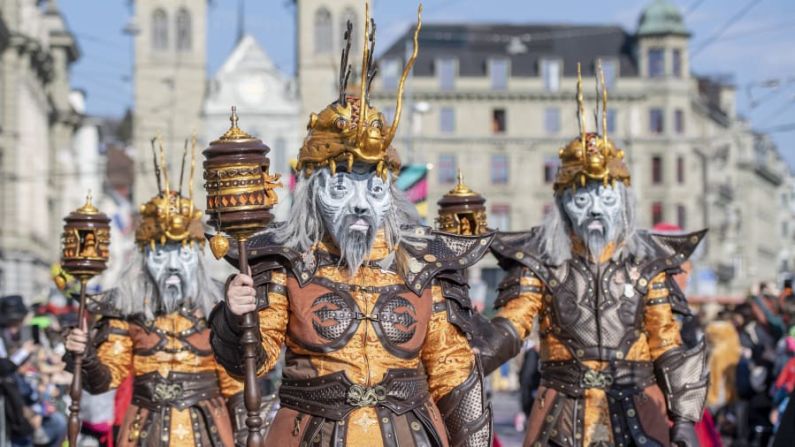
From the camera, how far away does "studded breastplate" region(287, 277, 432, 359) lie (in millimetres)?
6188

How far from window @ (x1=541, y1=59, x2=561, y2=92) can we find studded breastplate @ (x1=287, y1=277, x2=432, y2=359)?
63761 millimetres

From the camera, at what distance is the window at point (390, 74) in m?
67.0

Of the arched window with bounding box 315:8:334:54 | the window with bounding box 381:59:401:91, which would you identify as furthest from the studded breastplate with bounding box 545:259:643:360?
the arched window with bounding box 315:8:334:54

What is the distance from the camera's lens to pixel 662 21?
7081 cm

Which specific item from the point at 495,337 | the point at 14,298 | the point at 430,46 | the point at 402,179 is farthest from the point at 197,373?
the point at 430,46

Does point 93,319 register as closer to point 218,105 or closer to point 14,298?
point 14,298

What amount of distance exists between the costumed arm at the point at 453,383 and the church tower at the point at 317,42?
61116mm

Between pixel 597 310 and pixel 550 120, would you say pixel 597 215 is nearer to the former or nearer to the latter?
pixel 597 310

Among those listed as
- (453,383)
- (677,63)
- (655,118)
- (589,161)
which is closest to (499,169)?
(655,118)

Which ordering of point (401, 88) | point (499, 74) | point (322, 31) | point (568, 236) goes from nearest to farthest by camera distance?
point (401, 88) → point (568, 236) → point (322, 31) → point (499, 74)

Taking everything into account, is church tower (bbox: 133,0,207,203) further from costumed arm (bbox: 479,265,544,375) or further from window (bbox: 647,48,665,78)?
costumed arm (bbox: 479,265,544,375)

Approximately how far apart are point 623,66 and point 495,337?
64.5 metres

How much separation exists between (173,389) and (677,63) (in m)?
63.6

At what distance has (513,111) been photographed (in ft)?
226
